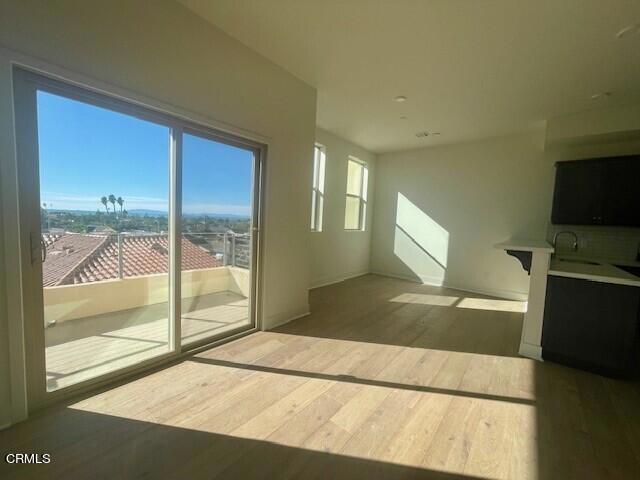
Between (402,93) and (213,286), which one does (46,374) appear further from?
(402,93)

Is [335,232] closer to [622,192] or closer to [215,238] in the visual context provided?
[215,238]

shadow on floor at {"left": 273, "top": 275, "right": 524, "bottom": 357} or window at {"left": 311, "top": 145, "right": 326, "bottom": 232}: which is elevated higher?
window at {"left": 311, "top": 145, "right": 326, "bottom": 232}

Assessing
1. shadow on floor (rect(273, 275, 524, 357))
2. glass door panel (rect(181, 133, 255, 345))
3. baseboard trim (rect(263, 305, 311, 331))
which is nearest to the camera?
glass door panel (rect(181, 133, 255, 345))

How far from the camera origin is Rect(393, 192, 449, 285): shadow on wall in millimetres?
5844

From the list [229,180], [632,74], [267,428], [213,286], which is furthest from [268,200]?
[632,74]

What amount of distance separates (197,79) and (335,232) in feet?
12.5

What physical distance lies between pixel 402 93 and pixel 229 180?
2.37 m

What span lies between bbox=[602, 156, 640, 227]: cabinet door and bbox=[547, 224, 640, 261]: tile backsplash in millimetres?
430

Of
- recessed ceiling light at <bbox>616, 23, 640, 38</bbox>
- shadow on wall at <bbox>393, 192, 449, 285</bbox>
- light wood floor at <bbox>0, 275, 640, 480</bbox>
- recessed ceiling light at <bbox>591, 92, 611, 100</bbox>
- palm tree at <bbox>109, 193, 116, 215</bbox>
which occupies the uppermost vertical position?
recessed ceiling light at <bbox>616, 23, 640, 38</bbox>

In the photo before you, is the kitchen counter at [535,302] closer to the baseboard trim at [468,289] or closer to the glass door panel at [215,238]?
the baseboard trim at [468,289]

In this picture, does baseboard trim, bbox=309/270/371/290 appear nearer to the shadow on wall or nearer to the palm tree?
the shadow on wall

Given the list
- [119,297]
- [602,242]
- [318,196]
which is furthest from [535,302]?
[119,297]

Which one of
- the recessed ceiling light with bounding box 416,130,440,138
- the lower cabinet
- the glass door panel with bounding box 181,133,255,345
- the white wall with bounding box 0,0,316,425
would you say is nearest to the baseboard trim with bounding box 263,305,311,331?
the white wall with bounding box 0,0,316,425

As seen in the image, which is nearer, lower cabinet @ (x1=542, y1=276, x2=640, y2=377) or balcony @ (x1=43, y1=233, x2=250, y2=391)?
balcony @ (x1=43, y1=233, x2=250, y2=391)
